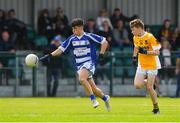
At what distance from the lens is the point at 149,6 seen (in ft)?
119

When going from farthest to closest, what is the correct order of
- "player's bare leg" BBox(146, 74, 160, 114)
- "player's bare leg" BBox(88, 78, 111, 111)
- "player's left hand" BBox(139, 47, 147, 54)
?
"player's bare leg" BBox(88, 78, 111, 111) → "player's left hand" BBox(139, 47, 147, 54) → "player's bare leg" BBox(146, 74, 160, 114)

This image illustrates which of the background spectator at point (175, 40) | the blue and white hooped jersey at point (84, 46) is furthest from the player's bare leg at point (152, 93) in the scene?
the background spectator at point (175, 40)

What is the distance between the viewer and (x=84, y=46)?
67.8 feet

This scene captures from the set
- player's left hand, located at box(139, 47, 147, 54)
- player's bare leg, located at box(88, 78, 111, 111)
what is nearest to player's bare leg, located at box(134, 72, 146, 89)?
player's left hand, located at box(139, 47, 147, 54)

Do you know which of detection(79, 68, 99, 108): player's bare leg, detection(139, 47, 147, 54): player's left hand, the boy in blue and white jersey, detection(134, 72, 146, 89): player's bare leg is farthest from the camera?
the boy in blue and white jersey

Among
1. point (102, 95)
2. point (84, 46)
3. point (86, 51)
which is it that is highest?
point (84, 46)

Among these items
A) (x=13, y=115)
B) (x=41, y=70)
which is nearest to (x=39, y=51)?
(x=41, y=70)

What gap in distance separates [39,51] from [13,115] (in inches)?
514

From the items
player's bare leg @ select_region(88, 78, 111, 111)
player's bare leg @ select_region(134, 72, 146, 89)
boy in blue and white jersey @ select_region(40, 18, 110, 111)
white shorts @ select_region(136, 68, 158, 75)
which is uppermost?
boy in blue and white jersey @ select_region(40, 18, 110, 111)

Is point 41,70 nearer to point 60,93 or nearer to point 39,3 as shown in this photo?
point 60,93

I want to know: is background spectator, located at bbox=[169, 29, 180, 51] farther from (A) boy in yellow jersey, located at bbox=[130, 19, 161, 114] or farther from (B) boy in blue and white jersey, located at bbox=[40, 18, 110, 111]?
(A) boy in yellow jersey, located at bbox=[130, 19, 161, 114]

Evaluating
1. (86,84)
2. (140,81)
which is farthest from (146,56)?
(86,84)

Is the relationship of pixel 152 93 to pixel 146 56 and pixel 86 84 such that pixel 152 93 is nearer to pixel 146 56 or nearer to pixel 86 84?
pixel 146 56

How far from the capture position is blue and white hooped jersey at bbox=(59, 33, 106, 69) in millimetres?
20656
